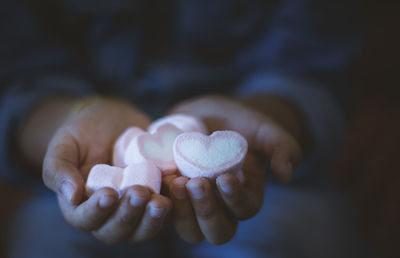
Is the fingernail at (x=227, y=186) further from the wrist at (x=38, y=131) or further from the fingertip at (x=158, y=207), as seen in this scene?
the wrist at (x=38, y=131)

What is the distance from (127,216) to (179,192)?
7cm

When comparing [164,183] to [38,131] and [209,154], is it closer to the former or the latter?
[209,154]

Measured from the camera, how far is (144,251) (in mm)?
664

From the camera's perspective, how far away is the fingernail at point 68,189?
0.36 m

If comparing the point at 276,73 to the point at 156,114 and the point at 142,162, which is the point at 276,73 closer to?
the point at 156,114

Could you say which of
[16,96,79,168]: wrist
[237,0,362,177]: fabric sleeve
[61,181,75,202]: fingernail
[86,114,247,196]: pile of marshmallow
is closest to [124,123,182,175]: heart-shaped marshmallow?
[86,114,247,196]: pile of marshmallow

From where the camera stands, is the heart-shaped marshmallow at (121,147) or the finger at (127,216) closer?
the finger at (127,216)

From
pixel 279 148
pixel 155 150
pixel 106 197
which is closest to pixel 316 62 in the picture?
pixel 279 148

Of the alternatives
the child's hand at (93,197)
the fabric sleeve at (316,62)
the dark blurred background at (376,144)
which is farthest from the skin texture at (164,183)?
the dark blurred background at (376,144)

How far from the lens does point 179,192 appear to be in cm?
39

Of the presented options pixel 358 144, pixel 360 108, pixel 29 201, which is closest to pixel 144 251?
pixel 29 201

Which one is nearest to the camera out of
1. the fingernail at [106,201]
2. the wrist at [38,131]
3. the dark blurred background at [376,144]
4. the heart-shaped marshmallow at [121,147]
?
the fingernail at [106,201]

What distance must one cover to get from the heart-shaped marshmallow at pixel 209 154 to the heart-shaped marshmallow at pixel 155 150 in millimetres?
26

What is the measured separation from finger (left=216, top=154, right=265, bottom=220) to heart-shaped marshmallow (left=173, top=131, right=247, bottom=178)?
29 mm
